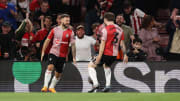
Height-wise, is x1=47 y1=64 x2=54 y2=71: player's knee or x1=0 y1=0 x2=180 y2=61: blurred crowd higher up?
x1=0 y1=0 x2=180 y2=61: blurred crowd

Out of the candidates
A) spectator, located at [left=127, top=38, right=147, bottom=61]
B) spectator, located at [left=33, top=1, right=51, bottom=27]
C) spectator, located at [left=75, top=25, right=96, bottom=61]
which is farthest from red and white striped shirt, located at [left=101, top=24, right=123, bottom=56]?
spectator, located at [left=33, top=1, right=51, bottom=27]

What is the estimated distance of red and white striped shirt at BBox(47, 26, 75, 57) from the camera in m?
12.0

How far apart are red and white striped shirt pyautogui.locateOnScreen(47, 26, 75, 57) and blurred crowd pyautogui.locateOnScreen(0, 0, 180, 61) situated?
3.34ft

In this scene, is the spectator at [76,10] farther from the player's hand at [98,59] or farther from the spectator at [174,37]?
the player's hand at [98,59]

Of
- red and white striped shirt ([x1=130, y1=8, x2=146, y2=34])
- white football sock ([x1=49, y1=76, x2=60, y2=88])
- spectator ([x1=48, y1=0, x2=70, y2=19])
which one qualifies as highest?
spectator ([x1=48, y1=0, x2=70, y2=19])

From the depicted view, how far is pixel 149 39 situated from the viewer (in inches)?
534

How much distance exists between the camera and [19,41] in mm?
13461

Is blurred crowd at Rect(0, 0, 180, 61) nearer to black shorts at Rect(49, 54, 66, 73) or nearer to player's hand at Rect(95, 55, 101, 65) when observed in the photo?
black shorts at Rect(49, 54, 66, 73)

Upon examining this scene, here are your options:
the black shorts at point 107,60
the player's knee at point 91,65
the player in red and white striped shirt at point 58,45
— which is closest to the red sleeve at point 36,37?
the player in red and white striped shirt at point 58,45

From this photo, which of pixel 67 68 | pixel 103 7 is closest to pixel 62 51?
pixel 67 68

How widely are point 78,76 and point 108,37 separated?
1.87m

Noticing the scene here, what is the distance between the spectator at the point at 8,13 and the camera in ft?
44.7

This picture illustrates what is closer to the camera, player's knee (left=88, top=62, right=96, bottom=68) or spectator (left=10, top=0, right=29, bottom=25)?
player's knee (left=88, top=62, right=96, bottom=68)

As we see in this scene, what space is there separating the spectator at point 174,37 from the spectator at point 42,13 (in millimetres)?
3300
